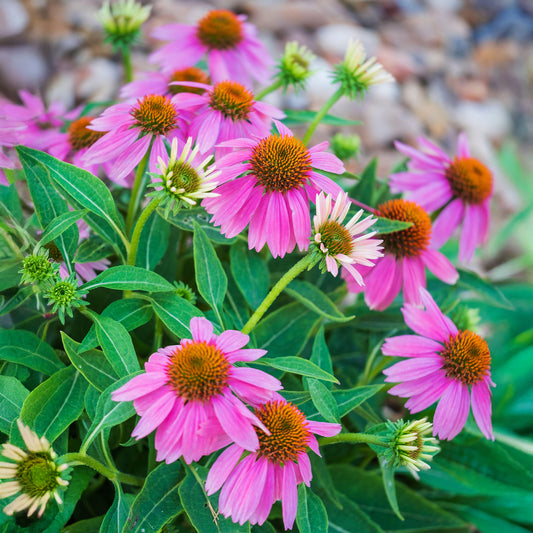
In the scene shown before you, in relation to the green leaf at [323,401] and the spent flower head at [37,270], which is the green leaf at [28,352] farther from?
the green leaf at [323,401]

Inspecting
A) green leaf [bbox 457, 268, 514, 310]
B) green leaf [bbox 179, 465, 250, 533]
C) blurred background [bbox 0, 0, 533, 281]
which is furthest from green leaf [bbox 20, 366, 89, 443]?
blurred background [bbox 0, 0, 533, 281]

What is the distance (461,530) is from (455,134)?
144 centimetres

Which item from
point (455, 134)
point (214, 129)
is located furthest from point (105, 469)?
point (455, 134)

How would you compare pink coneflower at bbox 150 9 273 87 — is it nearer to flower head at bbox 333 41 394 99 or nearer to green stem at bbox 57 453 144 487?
flower head at bbox 333 41 394 99

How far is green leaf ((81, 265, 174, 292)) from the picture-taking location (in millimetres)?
509

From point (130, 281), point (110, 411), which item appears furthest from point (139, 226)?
point (110, 411)

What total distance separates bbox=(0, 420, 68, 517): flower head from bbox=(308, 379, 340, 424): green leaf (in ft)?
0.69

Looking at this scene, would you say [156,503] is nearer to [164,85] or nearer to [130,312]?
[130,312]

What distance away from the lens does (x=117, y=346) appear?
497 mm

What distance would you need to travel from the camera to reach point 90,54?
1603 millimetres

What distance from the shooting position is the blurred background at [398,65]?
1.54 meters

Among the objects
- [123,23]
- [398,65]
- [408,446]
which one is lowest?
[398,65]

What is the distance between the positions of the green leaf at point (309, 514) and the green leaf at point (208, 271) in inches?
7.3

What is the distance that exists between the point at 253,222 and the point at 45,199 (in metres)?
0.21
